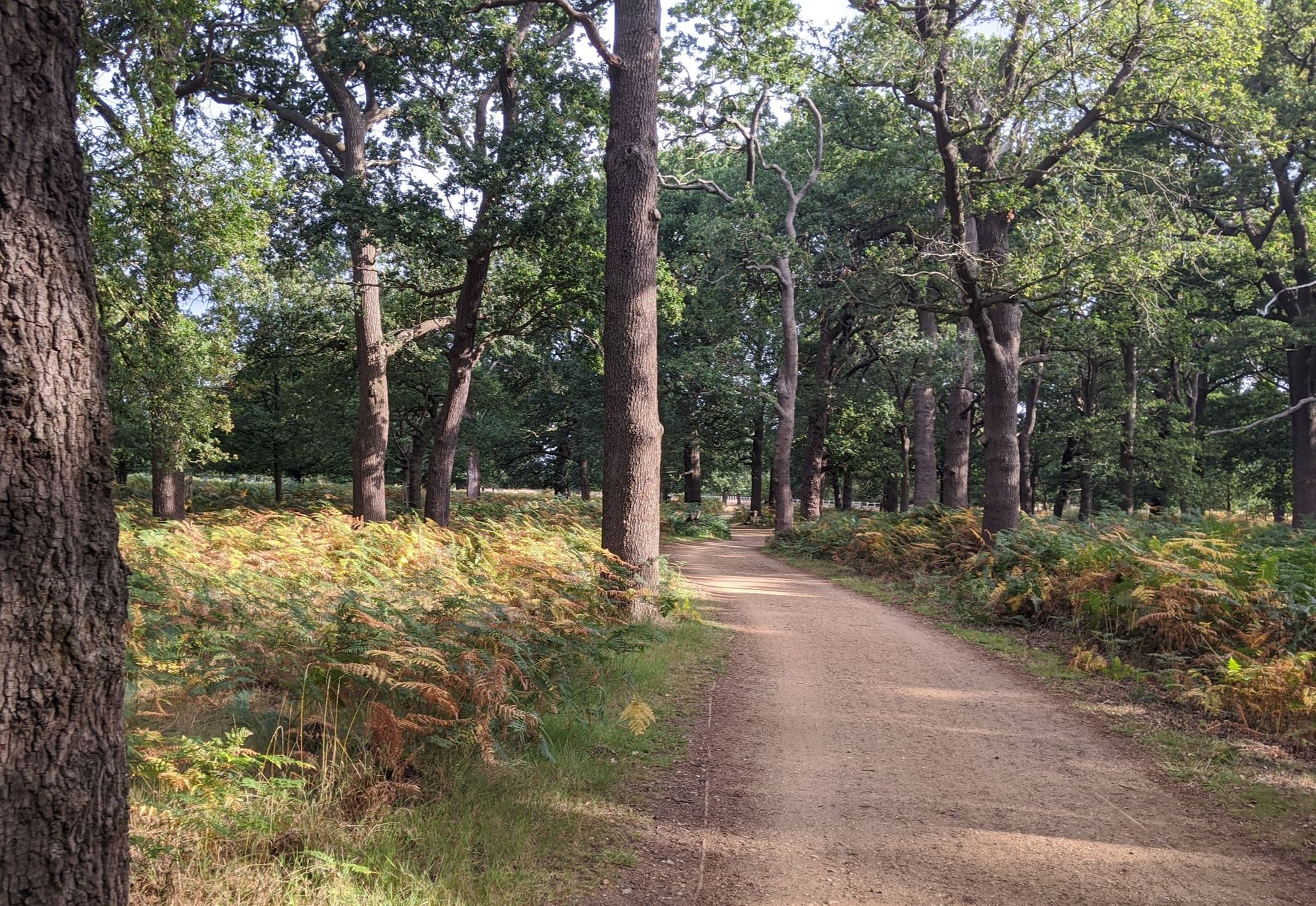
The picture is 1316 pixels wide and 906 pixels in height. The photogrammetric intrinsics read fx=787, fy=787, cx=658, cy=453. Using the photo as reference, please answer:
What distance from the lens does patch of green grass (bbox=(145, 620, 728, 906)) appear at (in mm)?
3078

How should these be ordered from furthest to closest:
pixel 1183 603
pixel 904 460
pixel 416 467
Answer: pixel 904 460 < pixel 416 467 < pixel 1183 603

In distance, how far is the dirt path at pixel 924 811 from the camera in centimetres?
381

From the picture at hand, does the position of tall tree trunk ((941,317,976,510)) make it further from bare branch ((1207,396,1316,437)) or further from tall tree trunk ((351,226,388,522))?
tall tree trunk ((351,226,388,522))

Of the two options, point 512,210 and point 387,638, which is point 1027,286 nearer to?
point 512,210

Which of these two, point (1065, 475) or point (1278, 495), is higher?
point (1065, 475)

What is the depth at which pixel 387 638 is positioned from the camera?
17.6 ft

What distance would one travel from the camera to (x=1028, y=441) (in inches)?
1214

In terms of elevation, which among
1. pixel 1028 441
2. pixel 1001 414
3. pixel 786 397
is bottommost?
pixel 1001 414

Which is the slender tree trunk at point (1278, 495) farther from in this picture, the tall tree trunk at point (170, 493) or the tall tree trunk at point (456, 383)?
the tall tree trunk at point (170, 493)

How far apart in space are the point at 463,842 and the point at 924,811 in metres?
2.67

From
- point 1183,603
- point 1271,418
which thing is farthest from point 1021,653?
point 1271,418

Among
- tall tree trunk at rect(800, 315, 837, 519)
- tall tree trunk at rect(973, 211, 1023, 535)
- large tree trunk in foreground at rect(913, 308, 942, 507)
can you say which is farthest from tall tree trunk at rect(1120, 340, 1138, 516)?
tall tree trunk at rect(973, 211, 1023, 535)

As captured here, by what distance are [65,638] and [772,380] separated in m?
27.7

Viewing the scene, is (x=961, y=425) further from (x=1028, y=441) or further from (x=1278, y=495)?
(x=1278, y=495)
